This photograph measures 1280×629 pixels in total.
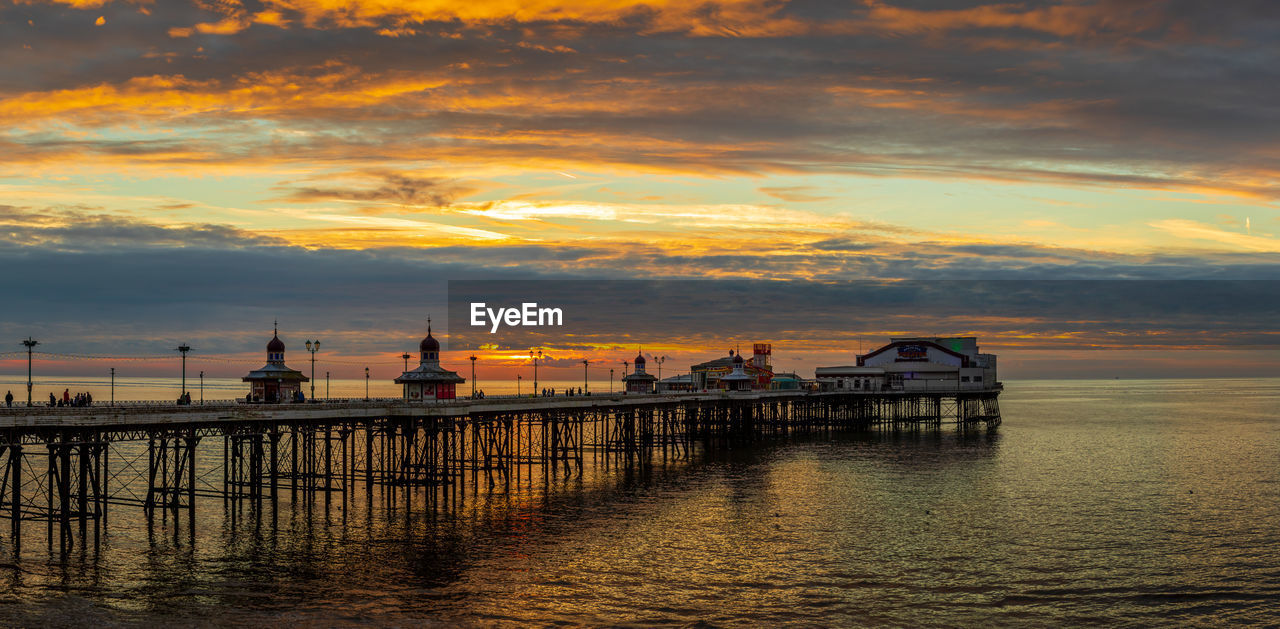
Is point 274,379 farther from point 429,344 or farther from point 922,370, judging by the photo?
point 922,370

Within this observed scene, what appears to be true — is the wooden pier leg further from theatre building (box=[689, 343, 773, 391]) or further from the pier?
theatre building (box=[689, 343, 773, 391])

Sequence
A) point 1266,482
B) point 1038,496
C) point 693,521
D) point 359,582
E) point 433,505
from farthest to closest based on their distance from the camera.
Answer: point 1266,482 → point 1038,496 → point 433,505 → point 693,521 → point 359,582

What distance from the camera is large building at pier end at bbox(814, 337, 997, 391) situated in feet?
513

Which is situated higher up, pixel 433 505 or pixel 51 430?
pixel 51 430

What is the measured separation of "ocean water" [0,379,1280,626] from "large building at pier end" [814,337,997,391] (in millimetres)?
78387

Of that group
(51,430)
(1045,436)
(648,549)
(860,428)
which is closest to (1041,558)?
(648,549)

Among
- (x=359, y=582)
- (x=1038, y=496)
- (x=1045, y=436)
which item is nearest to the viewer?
(x=359, y=582)

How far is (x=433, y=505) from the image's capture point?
6122 cm

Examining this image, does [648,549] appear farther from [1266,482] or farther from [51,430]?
[1266,482]

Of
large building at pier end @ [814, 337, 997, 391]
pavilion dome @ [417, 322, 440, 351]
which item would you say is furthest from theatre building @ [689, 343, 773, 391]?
pavilion dome @ [417, 322, 440, 351]

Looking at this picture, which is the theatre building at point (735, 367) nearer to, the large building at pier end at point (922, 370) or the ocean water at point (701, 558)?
the large building at pier end at point (922, 370)

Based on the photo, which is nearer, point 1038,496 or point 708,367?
point 1038,496

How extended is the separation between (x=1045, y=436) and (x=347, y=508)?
96.0m

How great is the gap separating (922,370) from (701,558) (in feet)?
386
